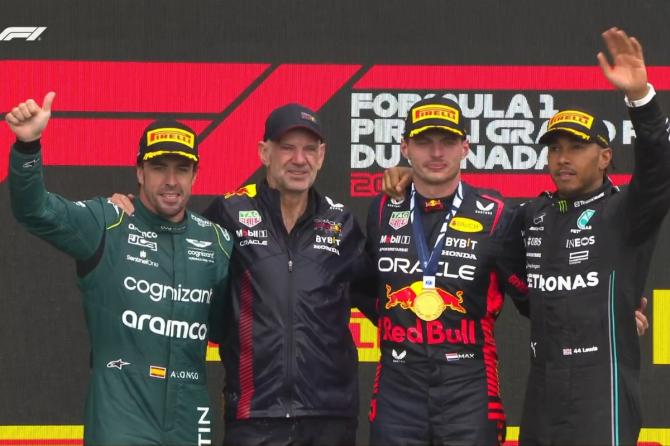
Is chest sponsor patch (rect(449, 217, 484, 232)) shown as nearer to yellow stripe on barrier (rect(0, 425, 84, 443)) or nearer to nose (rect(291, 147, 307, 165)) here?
nose (rect(291, 147, 307, 165))

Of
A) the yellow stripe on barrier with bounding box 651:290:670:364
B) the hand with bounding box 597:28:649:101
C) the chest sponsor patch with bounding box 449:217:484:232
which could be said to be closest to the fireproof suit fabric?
the chest sponsor patch with bounding box 449:217:484:232

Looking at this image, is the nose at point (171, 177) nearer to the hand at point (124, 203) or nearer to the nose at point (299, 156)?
the hand at point (124, 203)

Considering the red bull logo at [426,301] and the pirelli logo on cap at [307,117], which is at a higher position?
the pirelli logo on cap at [307,117]

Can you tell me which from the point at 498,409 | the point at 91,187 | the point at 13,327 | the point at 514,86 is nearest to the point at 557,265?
the point at 498,409

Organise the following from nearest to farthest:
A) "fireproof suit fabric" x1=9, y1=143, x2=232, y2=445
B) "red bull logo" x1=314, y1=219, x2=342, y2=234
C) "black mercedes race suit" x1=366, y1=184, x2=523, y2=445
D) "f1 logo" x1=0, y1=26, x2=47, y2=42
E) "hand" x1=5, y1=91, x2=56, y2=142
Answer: "hand" x1=5, y1=91, x2=56, y2=142, "fireproof suit fabric" x1=9, y1=143, x2=232, y2=445, "black mercedes race suit" x1=366, y1=184, x2=523, y2=445, "red bull logo" x1=314, y1=219, x2=342, y2=234, "f1 logo" x1=0, y1=26, x2=47, y2=42

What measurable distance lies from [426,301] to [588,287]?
55 centimetres

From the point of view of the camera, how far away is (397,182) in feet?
13.3

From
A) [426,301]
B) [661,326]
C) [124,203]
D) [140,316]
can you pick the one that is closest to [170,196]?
[124,203]

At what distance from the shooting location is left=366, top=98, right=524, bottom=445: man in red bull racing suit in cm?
379

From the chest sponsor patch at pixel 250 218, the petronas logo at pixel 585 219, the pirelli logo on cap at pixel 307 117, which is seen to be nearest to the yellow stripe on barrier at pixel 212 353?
the chest sponsor patch at pixel 250 218

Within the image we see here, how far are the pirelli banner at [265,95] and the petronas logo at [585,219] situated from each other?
0.97 m

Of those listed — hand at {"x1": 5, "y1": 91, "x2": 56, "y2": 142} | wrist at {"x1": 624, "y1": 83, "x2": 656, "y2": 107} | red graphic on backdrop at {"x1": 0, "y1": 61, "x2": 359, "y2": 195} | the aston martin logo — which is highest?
red graphic on backdrop at {"x1": 0, "y1": 61, "x2": 359, "y2": 195}

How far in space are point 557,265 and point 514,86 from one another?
3.97 feet

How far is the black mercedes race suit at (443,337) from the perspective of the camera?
149 inches
